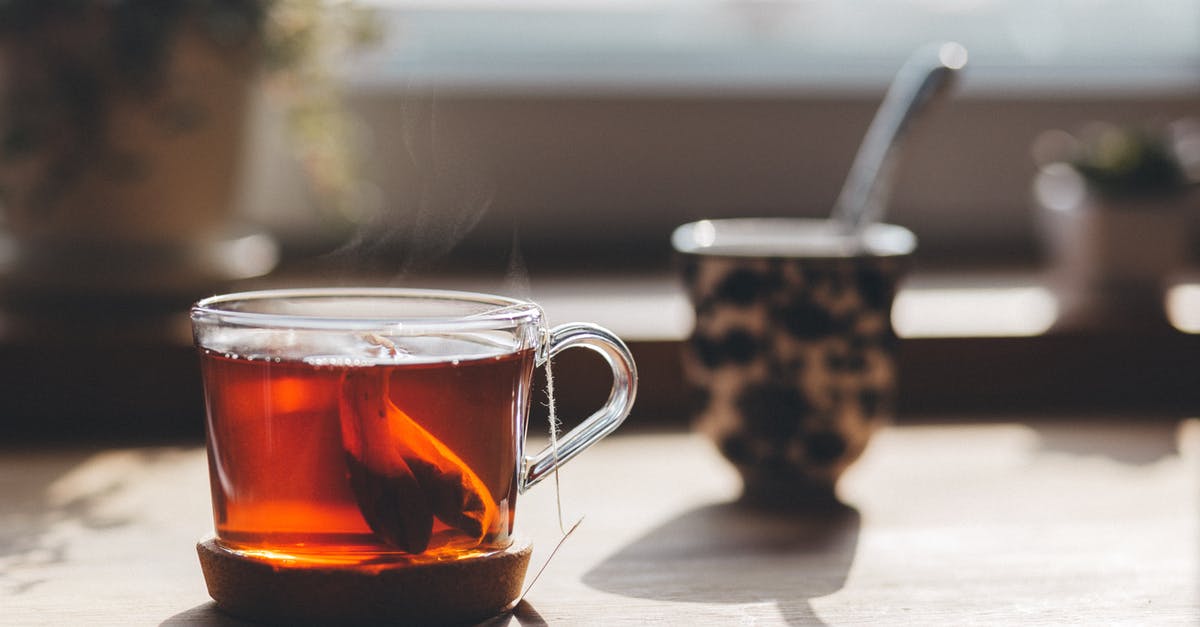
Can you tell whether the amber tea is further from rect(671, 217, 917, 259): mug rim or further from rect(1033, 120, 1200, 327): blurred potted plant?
rect(1033, 120, 1200, 327): blurred potted plant

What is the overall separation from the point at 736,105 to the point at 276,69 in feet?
2.42

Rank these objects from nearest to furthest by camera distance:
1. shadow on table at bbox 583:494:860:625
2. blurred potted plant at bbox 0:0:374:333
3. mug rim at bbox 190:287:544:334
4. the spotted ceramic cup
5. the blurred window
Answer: mug rim at bbox 190:287:544:334 → shadow on table at bbox 583:494:860:625 → the spotted ceramic cup → blurred potted plant at bbox 0:0:374:333 → the blurred window

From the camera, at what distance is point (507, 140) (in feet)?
5.56

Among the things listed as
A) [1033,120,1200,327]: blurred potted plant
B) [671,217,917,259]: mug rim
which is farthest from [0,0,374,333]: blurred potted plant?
[1033,120,1200,327]: blurred potted plant

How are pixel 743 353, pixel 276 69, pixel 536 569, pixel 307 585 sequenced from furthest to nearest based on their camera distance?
pixel 276 69
pixel 743 353
pixel 536 569
pixel 307 585

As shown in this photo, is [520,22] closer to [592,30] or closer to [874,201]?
[592,30]

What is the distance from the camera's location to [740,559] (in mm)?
717

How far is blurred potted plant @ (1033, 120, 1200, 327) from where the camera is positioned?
4.46 feet

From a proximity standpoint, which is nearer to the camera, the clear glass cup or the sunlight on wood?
the clear glass cup

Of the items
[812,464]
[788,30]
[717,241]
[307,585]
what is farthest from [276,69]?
[788,30]

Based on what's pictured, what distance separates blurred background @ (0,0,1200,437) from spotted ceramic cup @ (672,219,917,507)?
0.05 m

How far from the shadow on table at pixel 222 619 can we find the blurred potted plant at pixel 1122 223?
2.79 feet

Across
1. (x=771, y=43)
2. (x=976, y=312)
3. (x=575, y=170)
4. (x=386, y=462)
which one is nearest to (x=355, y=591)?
(x=386, y=462)

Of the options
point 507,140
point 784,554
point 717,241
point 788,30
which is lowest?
point 784,554
